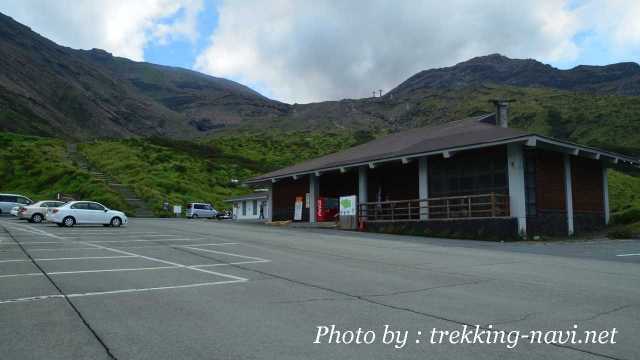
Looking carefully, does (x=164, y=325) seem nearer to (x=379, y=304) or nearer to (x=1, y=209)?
(x=379, y=304)

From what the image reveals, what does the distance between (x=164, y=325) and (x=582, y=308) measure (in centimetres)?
539

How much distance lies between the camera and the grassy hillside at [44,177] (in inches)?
2106

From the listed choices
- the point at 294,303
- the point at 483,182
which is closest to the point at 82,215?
the point at 483,182

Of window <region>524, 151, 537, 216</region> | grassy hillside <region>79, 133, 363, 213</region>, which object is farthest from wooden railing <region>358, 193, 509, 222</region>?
grassy hillside <region>79, 133, 363, 213</region>

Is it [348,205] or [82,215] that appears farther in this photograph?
[82,215]

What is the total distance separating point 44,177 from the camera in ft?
198

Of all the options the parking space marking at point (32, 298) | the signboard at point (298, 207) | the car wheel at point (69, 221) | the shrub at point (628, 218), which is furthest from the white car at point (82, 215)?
the shrub at point (628, 218)

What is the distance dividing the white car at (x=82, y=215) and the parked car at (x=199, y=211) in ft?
78.1

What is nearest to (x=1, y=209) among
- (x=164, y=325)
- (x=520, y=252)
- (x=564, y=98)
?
(x=520, y=252)

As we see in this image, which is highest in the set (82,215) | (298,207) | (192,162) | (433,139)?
(192,162)

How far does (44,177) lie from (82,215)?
34.2 m

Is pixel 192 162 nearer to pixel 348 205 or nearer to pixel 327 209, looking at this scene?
pixel 327 209

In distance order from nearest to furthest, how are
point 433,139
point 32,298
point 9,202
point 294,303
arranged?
point 294,303
point 32,298
point 433,139
point 9,202

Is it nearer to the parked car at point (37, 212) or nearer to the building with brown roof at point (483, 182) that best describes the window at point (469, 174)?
the building with brown roof at point (483, 182)
